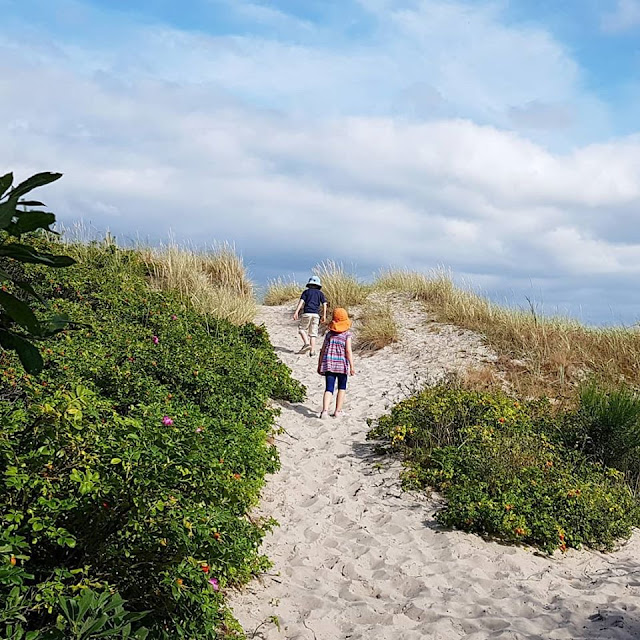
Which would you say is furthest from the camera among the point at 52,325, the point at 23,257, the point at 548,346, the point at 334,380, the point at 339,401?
the point at 548,346

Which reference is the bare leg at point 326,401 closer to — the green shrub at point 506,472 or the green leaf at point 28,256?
the green shrub at point 506,472

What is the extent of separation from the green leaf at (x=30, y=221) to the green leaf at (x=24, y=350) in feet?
0.74

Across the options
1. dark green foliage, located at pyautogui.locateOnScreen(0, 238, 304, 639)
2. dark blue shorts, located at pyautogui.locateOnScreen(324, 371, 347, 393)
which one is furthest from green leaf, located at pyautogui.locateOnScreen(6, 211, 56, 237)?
dark blue shorts, located at pyautogui.locateOnScreen(324, 371, 347, 393)

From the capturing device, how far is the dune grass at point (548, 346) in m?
11.7

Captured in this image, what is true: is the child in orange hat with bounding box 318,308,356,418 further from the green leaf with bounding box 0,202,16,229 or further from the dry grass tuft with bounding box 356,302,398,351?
the green leaf with bounding box 0,202,16,229

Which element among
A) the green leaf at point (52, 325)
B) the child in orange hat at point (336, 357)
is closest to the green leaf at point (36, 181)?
the green leaf at point (52, 325)

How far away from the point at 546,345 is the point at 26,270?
951 centimetres

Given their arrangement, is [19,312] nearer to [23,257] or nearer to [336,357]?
[23,257]

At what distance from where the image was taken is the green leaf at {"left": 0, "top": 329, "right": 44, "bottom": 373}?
1418mm

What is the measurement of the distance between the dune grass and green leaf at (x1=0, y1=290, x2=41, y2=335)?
1044 cm

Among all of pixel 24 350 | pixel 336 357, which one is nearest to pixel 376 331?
pixel 336 357

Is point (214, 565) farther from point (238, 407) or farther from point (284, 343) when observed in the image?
point (284, 343)

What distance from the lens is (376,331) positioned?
15328mm

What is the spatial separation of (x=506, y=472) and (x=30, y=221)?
239 inches
